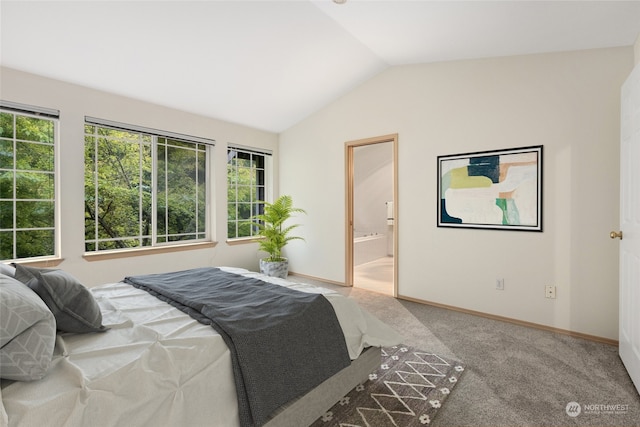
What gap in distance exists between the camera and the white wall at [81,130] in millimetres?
3102

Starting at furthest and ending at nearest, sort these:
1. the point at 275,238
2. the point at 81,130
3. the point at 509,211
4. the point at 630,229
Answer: the point at 275,238 → the point at 81,130 → the point at 509,211 → the point at 630,229

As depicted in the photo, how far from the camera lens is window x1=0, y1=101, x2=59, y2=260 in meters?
3.06

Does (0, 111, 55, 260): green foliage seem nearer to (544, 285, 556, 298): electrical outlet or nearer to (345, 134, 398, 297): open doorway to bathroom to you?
(345, 134, 398, 297): open doorway to bathroom

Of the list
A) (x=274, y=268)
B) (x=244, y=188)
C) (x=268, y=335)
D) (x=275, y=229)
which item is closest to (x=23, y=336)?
(x=268, y=335)

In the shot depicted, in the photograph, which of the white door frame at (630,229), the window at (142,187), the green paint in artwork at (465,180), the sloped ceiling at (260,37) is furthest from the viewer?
the window at (142,187)

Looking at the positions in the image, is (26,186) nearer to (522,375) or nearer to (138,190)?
(138,190)

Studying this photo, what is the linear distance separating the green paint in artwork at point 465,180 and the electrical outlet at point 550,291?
1091 mm

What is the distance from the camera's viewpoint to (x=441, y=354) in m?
2.54

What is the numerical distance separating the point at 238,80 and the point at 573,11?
3091 millimetres

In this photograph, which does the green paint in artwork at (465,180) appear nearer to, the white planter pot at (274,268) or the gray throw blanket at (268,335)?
the gray throw blanket at (268,335)

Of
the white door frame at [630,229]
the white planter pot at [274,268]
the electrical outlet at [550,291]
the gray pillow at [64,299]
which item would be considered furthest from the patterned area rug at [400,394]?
the white planter pot at [274,268]

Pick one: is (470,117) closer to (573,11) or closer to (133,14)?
(573,11)

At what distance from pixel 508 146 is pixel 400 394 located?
2558mm

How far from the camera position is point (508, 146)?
129 inches
